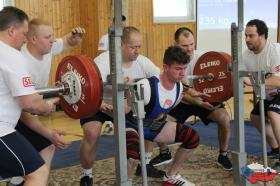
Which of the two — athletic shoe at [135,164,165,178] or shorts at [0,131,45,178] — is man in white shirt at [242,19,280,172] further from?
shorts at [0,131,45,178]

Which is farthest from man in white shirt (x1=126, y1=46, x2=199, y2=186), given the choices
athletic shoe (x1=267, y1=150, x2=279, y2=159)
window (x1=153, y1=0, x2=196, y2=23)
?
window (x1=153, y1=0, x2=196, y2=23)

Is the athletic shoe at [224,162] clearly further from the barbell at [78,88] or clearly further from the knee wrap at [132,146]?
the barbell at [78,88]

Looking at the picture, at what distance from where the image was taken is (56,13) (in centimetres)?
695

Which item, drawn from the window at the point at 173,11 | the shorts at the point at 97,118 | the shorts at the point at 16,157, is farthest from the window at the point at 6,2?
the shorts at the point at 16,157

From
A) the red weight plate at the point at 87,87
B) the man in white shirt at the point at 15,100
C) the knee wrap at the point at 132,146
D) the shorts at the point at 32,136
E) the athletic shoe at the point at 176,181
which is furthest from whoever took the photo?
the athletic shoe at the point at 176,181

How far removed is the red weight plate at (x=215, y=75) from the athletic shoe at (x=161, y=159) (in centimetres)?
70

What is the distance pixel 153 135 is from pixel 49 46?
3.17 feet

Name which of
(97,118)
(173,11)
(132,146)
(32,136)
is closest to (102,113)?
(97,118)

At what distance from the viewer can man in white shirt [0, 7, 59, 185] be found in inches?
86.8

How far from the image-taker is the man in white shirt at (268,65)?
3.64 m

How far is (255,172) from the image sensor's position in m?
2.84

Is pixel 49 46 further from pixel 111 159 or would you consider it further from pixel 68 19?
pixel 68 19

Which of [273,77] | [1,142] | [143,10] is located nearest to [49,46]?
[1,142]

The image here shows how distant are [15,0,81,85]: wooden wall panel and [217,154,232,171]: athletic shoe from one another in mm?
3712
